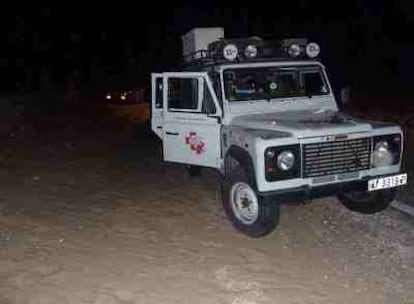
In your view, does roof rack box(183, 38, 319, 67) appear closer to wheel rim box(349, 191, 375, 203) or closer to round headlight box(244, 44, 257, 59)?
round headlight box(244, 44, 257, 59)

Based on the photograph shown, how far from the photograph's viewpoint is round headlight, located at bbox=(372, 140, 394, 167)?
288 inches

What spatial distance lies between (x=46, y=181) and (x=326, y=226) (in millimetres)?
4976

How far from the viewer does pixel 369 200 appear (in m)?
7.96

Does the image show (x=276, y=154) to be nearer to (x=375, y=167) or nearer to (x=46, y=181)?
(x=375, y=167)

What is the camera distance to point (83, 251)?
6703 mm

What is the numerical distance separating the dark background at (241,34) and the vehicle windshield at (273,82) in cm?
1778

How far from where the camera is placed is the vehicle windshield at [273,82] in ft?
27.1

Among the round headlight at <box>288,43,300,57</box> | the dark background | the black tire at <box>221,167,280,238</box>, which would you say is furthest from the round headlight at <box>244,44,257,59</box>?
the dark background

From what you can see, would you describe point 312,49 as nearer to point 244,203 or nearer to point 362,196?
point 362,196

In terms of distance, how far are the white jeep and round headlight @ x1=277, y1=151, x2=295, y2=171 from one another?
1 cm

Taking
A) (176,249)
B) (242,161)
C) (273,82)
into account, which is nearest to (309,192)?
(242,161)

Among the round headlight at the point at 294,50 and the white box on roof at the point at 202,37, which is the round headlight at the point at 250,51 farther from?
the white box on roof at the point at 202,37

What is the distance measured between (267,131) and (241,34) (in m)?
22.0

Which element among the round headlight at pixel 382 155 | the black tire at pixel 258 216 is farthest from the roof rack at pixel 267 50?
the round headlight at pixel 382 155
